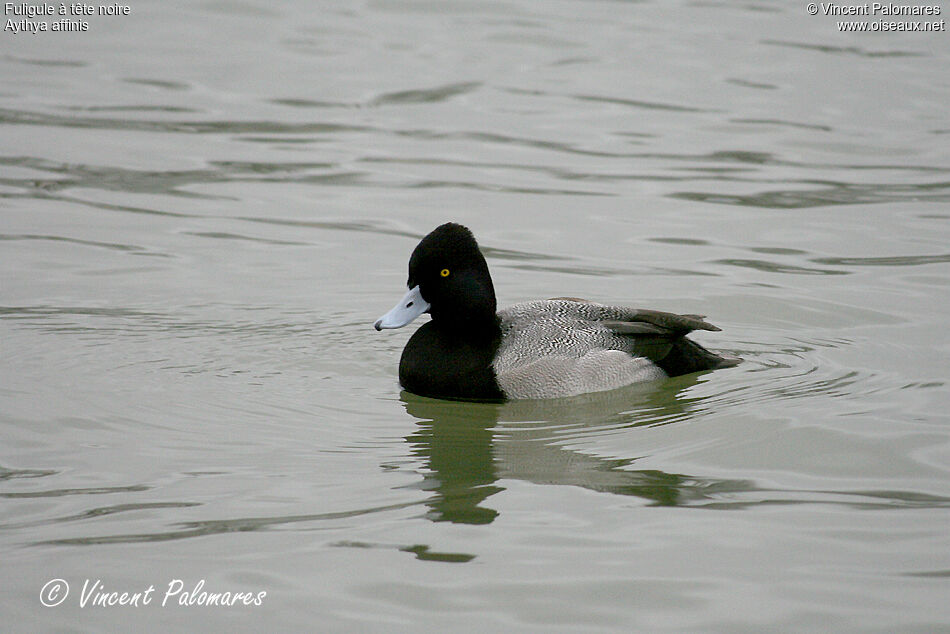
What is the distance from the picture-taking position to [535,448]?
791 centimetres

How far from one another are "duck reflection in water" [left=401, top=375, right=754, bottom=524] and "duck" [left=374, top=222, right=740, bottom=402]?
0.10 metres

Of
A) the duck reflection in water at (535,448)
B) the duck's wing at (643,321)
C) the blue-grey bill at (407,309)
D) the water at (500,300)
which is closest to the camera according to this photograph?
the water at (500,300)

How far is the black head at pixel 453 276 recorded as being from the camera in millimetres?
9008

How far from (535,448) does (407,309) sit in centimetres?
161

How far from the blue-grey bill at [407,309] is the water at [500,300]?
485 mm

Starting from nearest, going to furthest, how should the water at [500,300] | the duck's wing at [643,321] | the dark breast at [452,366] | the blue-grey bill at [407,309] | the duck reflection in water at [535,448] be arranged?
the water at [500,300] → the duck reflection in water at [535,448] → the dark breast at [452,366] → the blue-grey bill at [407,309] → the duck's wing at [643,321]

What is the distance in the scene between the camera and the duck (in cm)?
888

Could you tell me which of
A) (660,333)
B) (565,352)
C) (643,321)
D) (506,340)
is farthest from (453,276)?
(660,333)

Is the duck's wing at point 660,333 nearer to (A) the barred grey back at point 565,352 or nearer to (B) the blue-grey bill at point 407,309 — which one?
(A) the barred grey back at point 565,352

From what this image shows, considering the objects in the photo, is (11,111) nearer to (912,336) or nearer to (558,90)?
(558,90)

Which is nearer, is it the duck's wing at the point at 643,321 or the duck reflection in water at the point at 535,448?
the duck reflection in water at the point at 535,448

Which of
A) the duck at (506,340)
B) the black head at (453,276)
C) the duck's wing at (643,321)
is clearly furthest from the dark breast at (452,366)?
the duck's wing at (643,321)

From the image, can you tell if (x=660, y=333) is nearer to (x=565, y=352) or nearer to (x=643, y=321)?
(x=643, y=321)

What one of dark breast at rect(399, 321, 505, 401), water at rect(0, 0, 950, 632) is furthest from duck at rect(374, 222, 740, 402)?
water at rect(0, 0, 950, 632)
